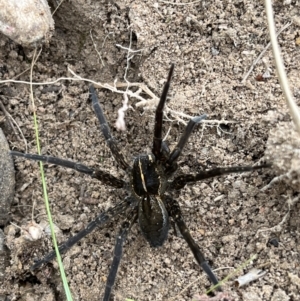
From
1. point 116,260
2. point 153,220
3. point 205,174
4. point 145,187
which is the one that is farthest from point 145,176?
point 116,260

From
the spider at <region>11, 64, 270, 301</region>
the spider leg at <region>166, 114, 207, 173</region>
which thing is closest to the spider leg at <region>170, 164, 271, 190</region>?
the spider at <region>11, 64, 270, 301</region>

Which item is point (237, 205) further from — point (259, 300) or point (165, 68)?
point (165, 68)

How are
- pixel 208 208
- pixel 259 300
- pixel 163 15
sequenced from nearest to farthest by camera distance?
pixel 259 300 < pixel 208 208 < pixel 163 15

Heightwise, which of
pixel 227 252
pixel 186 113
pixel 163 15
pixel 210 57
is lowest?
pixel 227 252

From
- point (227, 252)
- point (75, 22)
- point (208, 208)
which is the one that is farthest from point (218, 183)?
point (75, 22)

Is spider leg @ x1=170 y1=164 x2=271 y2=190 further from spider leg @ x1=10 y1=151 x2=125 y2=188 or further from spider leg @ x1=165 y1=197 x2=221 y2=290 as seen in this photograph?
spider leg @ x1=10 y1=151 x2=125 y2=188

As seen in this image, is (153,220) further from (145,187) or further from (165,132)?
(165,132)
